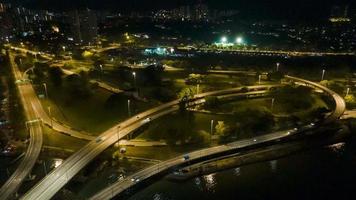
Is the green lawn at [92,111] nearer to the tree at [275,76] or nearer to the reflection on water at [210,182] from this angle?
the reflection on water at [210,182]

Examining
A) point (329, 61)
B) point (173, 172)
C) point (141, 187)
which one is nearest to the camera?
point (141, 187)

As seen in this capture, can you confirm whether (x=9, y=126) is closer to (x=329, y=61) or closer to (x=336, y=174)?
(x=336, y=174)

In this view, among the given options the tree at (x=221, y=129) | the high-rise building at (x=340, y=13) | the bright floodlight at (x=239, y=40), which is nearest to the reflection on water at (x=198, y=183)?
the tree at (x=221, y=129)

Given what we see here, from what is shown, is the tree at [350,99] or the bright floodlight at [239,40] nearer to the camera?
the tree at [350,99]

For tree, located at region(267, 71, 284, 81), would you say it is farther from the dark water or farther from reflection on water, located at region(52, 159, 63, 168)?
reflection on water, located at region(52, 159, 63, 168)

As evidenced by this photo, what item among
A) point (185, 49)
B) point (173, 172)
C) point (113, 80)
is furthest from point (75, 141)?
point (185, 49)

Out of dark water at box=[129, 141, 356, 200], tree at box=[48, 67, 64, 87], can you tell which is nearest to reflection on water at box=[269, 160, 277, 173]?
dark water at box=[129, 141, 356, 200]

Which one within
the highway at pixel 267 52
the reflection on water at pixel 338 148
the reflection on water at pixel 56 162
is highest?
the highway at pixel 267 52
